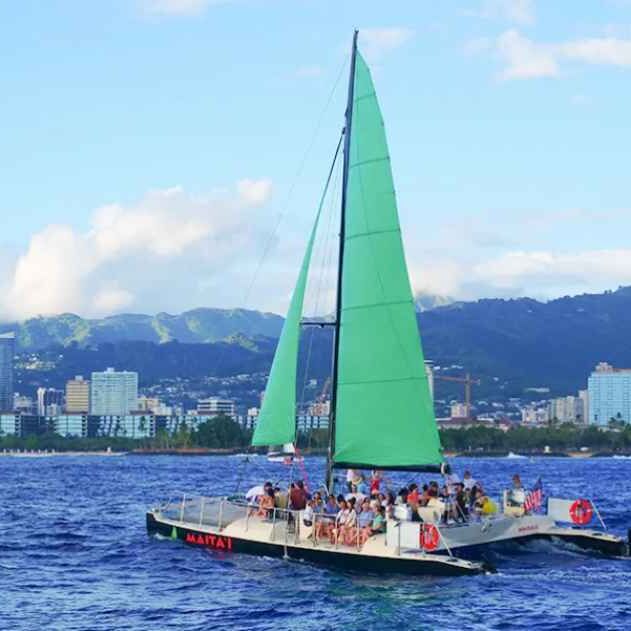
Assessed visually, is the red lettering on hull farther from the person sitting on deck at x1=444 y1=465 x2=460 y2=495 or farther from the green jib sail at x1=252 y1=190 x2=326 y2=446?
the person sitting on deck at x1=444 y1=465 x2=460 y2=495

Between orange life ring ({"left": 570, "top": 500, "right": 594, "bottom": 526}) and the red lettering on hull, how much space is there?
1201 cm

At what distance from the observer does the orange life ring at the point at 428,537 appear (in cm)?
4312

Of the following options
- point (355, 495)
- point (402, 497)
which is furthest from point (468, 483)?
point (355, 495)

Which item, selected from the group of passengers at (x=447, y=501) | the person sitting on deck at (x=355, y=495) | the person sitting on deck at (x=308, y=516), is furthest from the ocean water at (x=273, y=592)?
the person sitting on deck at (x=355, y=495)

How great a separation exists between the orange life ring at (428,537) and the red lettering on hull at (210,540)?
26.0 feet

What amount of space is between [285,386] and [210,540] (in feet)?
19.4

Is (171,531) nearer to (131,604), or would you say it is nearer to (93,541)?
(93,541)

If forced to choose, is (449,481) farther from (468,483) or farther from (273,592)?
(273,592)

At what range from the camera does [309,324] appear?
48812mm

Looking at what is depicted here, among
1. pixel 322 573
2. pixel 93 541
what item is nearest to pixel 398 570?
pixel 322 573

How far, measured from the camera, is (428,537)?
1705 inches

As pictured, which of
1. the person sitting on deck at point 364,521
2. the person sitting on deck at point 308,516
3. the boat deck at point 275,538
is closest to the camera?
the boat deck at point 275,538

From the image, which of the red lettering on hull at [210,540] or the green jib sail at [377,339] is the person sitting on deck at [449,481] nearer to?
the green jib sail at [377,339]

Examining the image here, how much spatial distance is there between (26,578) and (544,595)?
16738 millimetres
